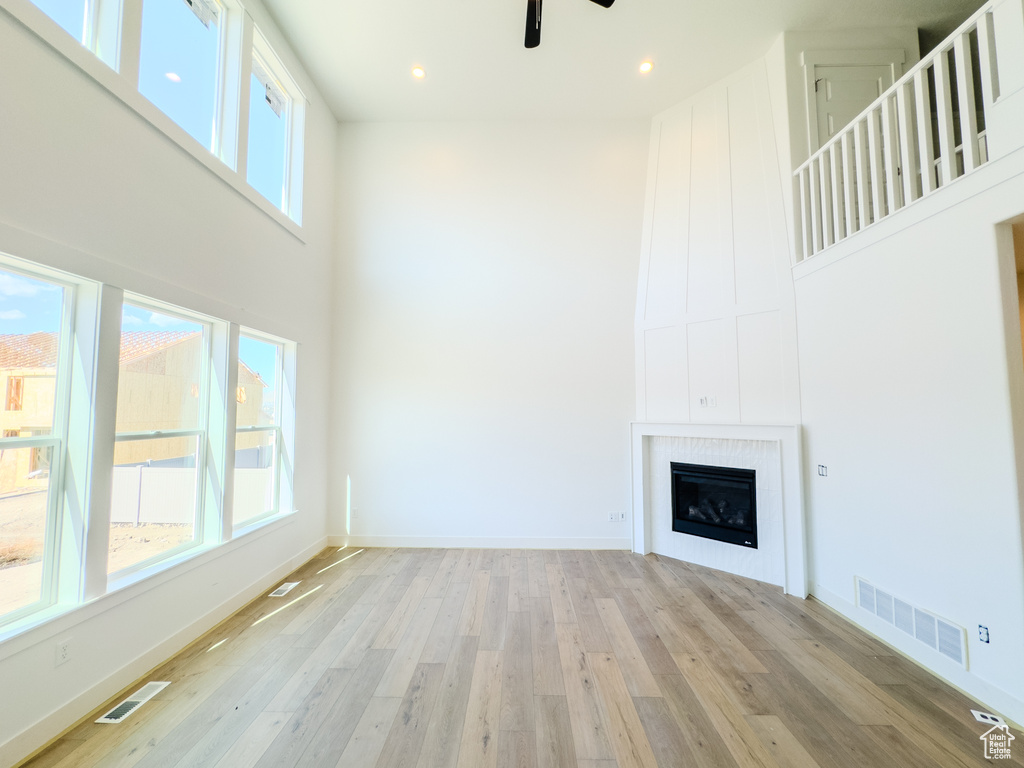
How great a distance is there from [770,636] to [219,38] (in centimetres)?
566

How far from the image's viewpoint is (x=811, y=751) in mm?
1825

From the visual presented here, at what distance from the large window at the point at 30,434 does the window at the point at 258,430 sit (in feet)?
4.14

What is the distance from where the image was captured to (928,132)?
8.52 feet

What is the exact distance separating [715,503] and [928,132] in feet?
10.1

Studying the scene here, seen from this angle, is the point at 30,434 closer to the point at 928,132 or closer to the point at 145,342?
the point at 145,342

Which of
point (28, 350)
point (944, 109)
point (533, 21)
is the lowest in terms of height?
point (28, 350)

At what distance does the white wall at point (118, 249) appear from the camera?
1779 millimetres

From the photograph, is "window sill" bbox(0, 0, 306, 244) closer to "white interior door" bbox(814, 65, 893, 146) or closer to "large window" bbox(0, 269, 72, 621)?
"large window" bbox(0, 269, 72, 621)

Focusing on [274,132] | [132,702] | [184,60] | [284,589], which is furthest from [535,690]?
[274,132]

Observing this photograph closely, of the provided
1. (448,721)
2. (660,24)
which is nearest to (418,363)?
(448,721)

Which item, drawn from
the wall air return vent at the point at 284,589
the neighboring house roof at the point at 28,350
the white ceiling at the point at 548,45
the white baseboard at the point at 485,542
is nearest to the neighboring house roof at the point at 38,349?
the neighboring house roof at the point at 28,350

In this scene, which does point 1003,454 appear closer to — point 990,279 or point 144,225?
point 990,279

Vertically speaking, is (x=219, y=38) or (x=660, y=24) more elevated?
(x=660, y=24)

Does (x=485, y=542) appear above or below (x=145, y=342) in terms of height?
below
